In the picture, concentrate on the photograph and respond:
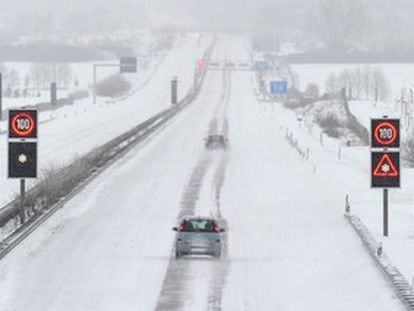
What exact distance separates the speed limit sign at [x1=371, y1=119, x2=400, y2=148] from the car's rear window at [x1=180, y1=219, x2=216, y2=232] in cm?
670

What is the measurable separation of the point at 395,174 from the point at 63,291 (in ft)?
43.2

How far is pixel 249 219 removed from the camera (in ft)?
131

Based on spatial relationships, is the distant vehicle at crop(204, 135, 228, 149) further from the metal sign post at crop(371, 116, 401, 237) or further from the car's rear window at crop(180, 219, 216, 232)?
the car's rear window at crop(180, 219, 216, 232)

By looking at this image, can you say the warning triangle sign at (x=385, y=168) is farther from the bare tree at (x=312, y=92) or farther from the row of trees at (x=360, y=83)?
the row of trees at (x=360, y=83)

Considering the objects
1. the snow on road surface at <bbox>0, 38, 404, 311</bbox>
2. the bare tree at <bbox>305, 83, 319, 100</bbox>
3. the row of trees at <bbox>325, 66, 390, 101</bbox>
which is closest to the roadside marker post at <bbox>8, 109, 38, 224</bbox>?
the snow on road surface at <bbox>0, 38, 404, 311</bbox>

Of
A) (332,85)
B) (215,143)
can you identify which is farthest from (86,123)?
(332,85)

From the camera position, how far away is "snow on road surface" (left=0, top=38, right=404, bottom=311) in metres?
26.4

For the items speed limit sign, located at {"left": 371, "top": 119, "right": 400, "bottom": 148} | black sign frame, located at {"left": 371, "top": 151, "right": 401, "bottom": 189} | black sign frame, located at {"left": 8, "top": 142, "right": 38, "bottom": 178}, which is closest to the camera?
speed limit sign, located at {"left": 371, "top": 119, "right": 400, "bottom": 148}

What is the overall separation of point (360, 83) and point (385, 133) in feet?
458

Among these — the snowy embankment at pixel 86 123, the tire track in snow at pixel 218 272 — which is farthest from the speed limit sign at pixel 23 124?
the snowy embankment at pixel 86 123

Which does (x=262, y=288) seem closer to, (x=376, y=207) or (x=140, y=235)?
(x=140, y=235)

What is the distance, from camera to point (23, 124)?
35312 millimetres

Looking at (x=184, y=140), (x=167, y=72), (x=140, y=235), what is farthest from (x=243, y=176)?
(x=167, y=72)

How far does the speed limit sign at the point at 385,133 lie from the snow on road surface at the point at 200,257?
3298 mm
